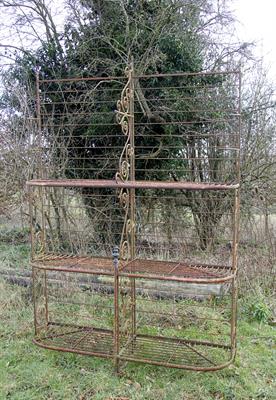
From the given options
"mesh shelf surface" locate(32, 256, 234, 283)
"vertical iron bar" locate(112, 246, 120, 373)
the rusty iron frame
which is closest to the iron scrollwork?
the rusty iron frame

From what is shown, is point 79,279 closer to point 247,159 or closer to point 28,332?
point 28,332

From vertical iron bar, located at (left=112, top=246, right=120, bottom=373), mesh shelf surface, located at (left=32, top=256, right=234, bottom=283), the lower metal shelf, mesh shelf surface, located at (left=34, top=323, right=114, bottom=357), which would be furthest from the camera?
mesh shelf surface, located at (left=34, top=323, right=114, bottom=357)

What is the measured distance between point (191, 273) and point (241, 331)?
3.44 feet

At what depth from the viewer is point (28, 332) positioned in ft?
10.6

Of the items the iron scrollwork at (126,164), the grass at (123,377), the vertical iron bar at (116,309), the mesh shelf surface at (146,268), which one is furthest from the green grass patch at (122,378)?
the iron scrollwork at (126,164)

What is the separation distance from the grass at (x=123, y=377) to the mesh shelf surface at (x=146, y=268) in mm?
663

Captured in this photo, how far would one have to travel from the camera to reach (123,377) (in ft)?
8.46

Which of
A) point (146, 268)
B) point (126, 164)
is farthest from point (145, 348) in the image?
point (126, 164)

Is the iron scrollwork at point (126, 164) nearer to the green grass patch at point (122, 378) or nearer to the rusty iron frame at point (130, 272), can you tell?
the rusty iron frame at point (130, 272)

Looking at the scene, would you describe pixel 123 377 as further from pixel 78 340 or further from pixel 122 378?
pixel 78 340

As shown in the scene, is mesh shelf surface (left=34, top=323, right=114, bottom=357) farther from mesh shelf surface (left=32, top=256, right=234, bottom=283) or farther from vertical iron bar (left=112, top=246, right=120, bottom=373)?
mesh shelf surface (left=32, top=256, right=234, bottom=283)

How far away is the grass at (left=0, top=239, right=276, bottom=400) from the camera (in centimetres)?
240

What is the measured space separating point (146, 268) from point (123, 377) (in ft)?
2.31

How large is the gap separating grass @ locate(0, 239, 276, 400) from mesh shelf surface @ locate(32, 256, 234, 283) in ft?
2.18
